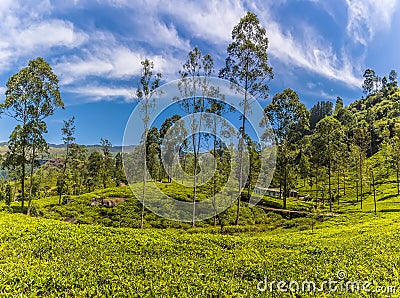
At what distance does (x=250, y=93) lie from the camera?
27141 mm

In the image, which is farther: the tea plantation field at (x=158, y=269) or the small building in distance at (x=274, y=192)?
the small building in distance at (x=274, y=192)

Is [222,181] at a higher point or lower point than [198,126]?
lower

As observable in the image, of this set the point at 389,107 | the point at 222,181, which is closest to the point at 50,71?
the point at 222,181

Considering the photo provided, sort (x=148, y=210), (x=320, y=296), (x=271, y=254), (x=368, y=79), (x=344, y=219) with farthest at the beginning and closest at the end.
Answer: (x=368, y=79)
(x=148, y=210)
(x=344, y=219)
(x=271, y=254)
(x=320, y=296)

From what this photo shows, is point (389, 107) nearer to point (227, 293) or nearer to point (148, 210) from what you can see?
point (148, 210)

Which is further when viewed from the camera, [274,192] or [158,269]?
[274,192]

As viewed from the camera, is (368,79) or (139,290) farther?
(368,79)

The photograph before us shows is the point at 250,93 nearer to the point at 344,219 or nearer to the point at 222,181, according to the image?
the point at 222,181

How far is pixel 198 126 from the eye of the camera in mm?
30500

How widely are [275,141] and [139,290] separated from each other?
3584 cm

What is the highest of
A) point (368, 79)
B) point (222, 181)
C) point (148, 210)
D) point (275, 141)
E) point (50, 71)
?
point (368, 79)

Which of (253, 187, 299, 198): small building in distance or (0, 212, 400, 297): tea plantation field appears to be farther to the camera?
(253, 187, 299, 198): small building in distance

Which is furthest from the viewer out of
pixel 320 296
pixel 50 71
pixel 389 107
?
pixel 389 107

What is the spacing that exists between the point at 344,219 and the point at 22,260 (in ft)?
95.1
